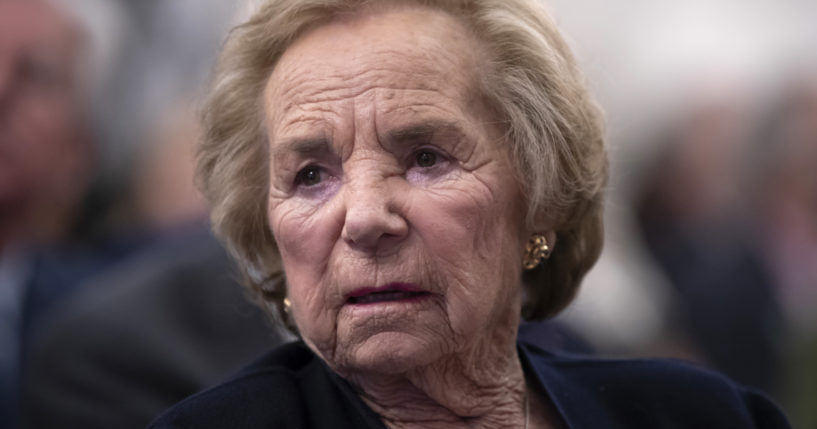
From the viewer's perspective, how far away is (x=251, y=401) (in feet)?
7.93

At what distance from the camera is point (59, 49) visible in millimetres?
4023

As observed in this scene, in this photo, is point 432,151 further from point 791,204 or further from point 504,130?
point 791,204

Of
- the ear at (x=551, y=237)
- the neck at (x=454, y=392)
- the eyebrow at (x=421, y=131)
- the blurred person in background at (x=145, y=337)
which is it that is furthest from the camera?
the blurred person in background at (x=145, y=337)

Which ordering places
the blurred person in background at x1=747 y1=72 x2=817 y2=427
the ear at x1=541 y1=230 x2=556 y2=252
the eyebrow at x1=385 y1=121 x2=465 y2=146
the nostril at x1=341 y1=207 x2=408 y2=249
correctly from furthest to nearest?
the blurred person in background at x1=747 y1=72 x2=817 y2=427 < the ear at x1=541 y1=230 x2=556 y2=252 < the eyebrow at x1=385 y1=121 x2=465 y2=146 < the nostril at x1=341 y1=207 x2=408 y2=249

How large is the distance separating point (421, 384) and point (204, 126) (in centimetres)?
92

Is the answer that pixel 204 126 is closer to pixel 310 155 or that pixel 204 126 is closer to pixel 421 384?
pixel 310 155

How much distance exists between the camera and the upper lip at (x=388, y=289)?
93.2 inches

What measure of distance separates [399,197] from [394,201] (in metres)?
0.02

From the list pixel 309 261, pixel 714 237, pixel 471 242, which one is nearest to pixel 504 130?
pixel 471 242

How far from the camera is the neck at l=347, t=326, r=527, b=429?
2537mm

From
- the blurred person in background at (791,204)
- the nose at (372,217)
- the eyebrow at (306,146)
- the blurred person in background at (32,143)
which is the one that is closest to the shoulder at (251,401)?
the nose at (372,217)

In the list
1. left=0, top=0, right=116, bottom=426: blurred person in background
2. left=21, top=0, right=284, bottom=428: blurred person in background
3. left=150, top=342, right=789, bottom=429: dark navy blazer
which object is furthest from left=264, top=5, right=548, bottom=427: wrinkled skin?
left=0, top=0, right=116, bottom=426: blurred person in background

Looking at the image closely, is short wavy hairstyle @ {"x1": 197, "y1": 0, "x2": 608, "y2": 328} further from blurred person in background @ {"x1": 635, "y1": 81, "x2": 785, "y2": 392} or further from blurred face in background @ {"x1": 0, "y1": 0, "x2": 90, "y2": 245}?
blurred person in background @ {"x1": 635, "y1": 81, "x2": 785, "y2": 392}

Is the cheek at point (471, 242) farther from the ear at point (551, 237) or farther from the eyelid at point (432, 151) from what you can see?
the ear at point (551, 237)
